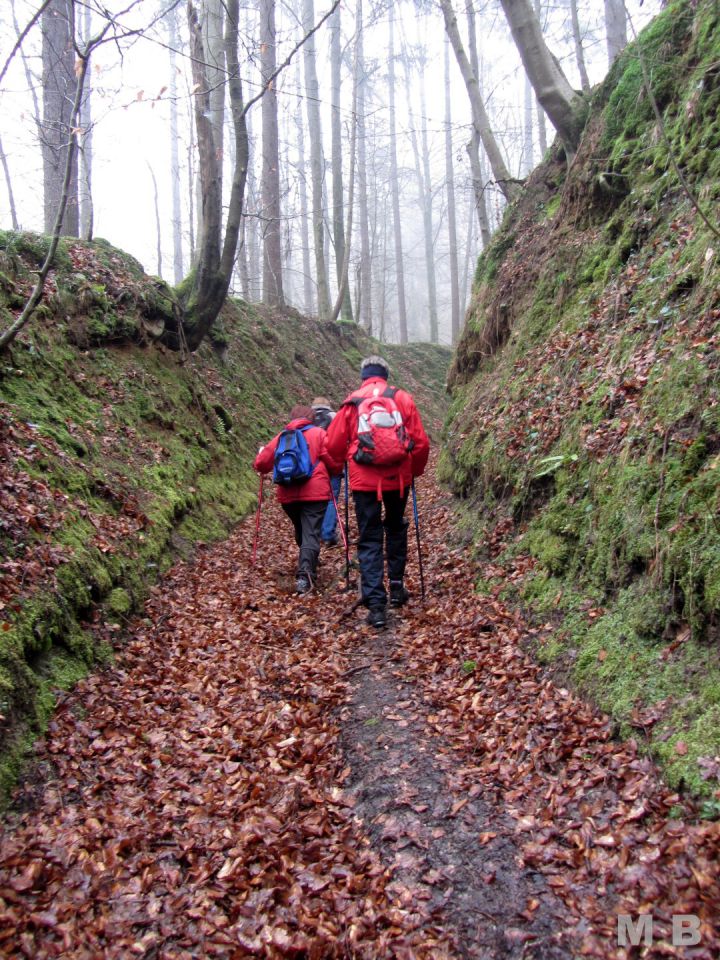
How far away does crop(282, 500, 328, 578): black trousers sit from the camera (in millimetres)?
7633

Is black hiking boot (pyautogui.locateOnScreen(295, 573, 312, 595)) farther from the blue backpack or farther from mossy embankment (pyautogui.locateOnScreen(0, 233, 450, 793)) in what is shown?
mossy embankment (pyautogui.locateOnScreen(0, 233, 450, 793))

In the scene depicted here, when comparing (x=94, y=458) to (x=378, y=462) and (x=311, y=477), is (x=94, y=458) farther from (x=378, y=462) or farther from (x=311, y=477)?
(x=378, y=462)

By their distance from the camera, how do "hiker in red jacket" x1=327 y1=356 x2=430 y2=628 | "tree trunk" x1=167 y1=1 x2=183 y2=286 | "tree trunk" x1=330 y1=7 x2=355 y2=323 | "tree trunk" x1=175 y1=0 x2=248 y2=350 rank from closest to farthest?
"hiker in red jacket" x1=327 y1=356 x2=430 y2=628
"tree trunk" x1=175 y1=0 x2=248 y2=350
"tree trunk" x1=330 y1=7 x2=355 y2=323
"tree trunk" x1=167 y1=1 x2=183 y2=286

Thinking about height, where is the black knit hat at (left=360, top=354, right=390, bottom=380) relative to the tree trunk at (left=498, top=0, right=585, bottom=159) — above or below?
below

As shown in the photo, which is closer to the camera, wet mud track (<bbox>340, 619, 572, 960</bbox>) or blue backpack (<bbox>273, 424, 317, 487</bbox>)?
wet mud track (<bbox>340, 619, 572, 960</bbox>)

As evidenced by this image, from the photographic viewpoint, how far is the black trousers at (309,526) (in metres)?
7.63

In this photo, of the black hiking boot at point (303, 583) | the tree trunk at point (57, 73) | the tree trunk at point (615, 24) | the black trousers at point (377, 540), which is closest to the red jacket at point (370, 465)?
the black trousers at point (377, 540)

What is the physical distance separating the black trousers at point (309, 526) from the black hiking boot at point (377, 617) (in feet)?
5.30

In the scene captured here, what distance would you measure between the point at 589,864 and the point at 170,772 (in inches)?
98.1

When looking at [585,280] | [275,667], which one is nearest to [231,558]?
[275,667]

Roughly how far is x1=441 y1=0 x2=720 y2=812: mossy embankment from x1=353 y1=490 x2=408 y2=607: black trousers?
942 millimetres

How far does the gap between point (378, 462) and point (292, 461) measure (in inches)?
70.8

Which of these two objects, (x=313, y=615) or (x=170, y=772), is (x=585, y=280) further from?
(x=170, y=772)

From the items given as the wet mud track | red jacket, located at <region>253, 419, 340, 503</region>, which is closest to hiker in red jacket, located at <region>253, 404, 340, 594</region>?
red jacket, located at <region>253, 419, 340, 503</region>
